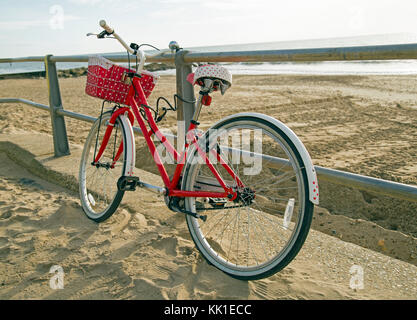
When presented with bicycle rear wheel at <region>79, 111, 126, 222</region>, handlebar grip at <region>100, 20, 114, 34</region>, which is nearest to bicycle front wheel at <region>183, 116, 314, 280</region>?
bicycle rear wheel at <region>79, 111, 126, 222</region>

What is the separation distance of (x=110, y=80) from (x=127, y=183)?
73 centimetres

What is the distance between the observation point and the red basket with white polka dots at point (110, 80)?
2465 millimetres

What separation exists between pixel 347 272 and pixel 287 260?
51cm

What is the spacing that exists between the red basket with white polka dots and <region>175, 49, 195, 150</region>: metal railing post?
0.67 feet

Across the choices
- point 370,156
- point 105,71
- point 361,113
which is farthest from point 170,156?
point 361,113

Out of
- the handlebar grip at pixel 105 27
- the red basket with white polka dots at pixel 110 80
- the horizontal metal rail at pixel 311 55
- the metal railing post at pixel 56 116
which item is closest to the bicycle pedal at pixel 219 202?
the horizontal metal rail at pixel 311 55

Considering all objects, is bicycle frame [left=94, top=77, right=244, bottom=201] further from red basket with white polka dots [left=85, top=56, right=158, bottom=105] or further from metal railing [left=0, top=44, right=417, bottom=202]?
metal railing [left=0, top=44, right=417, bottom=202]

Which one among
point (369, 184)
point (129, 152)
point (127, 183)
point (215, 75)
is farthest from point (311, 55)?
point (127, 183)

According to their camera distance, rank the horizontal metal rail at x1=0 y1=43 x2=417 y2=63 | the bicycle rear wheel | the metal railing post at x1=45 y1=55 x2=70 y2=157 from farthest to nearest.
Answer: the metal railing post at x1=45 y1=55 x2=70 y2=157, the bicycle rear wheel, the horizontal metal rail at x1=0 y1=43 x2=417 y2=63

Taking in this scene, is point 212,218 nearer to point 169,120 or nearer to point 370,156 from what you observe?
point 370,156

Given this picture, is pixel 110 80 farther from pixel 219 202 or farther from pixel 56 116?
pixel 56 116

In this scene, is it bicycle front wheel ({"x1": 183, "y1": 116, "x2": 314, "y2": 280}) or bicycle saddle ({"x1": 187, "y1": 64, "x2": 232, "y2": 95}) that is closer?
bicycle front wheel ({"x1": 183, "y1": 116, "x2": 314, "y2": 280})

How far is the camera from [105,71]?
2.47 m

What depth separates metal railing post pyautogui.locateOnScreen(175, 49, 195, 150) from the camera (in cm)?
252
